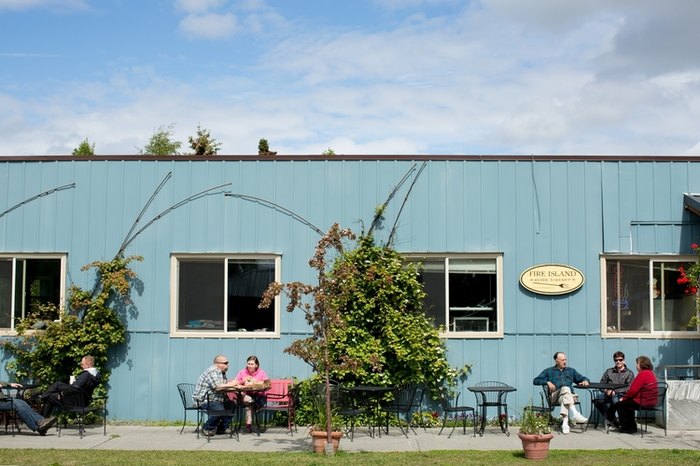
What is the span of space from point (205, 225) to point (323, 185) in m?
2.04

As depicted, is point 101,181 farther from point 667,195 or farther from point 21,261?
point 667,195

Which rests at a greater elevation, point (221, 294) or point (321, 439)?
point (221, 294)

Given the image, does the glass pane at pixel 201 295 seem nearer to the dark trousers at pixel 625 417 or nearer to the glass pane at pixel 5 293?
the glass pane at pixel 5 293

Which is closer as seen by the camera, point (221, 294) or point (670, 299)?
point (670, 299)

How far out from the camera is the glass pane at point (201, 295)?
1498cm

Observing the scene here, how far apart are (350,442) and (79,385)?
417cm

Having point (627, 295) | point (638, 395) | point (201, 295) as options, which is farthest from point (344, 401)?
point (627, 295)

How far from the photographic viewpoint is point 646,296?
14.9 m

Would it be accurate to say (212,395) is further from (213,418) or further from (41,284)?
(41,284)

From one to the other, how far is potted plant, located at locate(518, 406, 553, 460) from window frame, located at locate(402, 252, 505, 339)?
3.29 m

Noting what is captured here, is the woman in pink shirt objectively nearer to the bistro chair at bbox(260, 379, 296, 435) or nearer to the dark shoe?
the bistro chair at bbox(260, 379, 296, 435)

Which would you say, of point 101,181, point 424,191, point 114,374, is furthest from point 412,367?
point 101,181

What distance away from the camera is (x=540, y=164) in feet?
49.1

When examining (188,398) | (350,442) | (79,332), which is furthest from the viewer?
(188,398)
